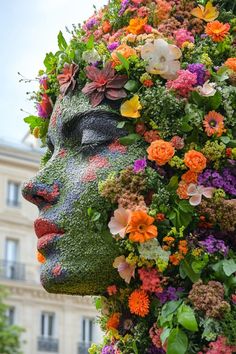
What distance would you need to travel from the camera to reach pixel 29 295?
32.0 meters

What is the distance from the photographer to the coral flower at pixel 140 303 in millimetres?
4148

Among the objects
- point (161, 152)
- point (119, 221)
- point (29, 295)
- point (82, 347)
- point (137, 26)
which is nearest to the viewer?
point (119, 221)

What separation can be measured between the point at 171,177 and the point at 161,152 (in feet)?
0.54

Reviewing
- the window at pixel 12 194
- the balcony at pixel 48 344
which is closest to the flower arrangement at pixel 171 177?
the balcony at pixel 48 344

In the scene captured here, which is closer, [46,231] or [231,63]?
[46,231]

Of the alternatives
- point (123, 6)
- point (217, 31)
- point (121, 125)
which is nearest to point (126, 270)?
point (121, 125)

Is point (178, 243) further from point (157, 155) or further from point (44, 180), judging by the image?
point (44, 180)

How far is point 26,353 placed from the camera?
31406mm

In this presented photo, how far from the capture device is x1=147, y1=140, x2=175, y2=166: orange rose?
423 centimetres

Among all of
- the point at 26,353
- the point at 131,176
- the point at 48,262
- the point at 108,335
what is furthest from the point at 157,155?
the point at 26,353

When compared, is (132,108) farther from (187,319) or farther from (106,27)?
(187,319)

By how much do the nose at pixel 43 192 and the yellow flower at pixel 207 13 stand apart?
1284 mm

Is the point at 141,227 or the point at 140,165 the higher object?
the point at 140,165

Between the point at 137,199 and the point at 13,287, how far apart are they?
28.3 m
